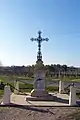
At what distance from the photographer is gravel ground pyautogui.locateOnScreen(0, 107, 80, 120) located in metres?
11.9

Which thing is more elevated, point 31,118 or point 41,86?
point 41,86

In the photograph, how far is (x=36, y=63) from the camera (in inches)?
727

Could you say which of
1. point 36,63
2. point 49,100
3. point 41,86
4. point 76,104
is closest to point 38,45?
point 36,63

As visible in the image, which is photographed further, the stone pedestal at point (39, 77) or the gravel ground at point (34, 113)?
the stone pedestal at point (39, 77)

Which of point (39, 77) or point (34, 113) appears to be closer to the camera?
point (34, 113)

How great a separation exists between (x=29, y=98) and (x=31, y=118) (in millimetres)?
5197

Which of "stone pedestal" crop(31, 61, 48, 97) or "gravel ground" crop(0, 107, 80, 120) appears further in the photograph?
"stone pedestal" crop(31, 61, 48, 97)

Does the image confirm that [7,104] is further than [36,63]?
No

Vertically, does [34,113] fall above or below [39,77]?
below

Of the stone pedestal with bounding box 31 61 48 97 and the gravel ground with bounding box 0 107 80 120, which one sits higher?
the stone pedestal with bounding box 31 61 48 97

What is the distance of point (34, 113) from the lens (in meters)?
12.5

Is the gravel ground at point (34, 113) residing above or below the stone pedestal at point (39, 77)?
below

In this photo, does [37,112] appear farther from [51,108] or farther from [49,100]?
[49,100]

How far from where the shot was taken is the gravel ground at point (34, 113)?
1189cm
